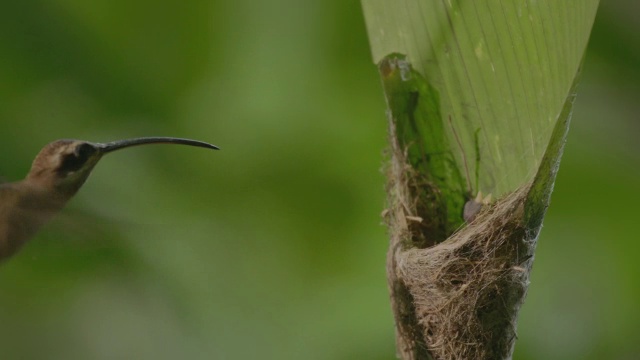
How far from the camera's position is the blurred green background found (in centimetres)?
175

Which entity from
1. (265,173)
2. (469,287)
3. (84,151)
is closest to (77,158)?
(84,151)

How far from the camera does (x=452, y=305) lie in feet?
3.40

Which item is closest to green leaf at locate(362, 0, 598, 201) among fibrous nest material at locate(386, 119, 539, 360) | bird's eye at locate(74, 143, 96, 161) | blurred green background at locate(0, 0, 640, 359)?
fibrous nest material at locate(386, 119, 539, 360)

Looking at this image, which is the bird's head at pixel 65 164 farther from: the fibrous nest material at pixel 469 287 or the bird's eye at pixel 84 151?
the fibrous nest material at pixel 469 287

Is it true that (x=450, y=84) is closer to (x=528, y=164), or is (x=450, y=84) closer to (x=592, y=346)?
(x=528, y=164)

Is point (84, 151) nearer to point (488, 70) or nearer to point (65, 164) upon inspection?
point (65, 164)

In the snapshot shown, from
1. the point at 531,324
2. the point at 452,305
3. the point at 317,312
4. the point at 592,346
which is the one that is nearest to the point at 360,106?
the point at 317,312

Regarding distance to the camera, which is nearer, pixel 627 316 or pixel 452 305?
pixel 452 305

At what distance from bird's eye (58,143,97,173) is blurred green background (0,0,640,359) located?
0.58 m

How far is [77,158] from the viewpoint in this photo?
108 centimetres

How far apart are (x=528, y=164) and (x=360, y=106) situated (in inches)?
39.3

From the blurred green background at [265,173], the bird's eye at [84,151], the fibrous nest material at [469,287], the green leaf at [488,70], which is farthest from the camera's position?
the blurred green background at [265,173]

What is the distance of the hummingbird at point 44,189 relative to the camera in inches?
42.3

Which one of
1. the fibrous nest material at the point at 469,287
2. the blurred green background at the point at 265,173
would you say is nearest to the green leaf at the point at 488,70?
the fibrous nest material at the point at 469,287
